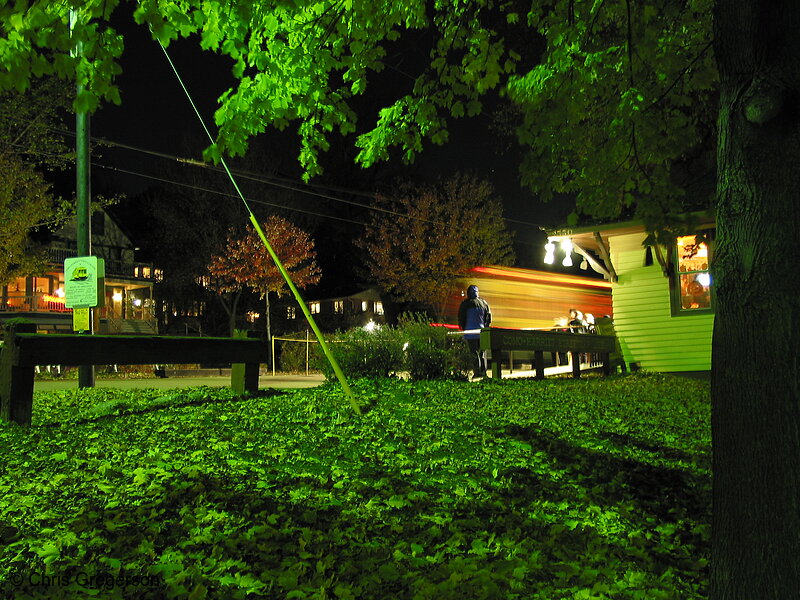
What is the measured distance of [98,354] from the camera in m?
6.82

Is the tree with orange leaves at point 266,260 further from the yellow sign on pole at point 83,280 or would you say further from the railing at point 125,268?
the yellow sign on pole at point 83,280

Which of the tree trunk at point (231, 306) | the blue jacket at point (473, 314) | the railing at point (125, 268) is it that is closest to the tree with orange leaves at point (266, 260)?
the tree trunk at point (231, 306)

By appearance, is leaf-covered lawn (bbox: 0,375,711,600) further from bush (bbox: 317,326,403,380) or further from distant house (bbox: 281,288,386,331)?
distant house (bbox: 281,288,386,331)

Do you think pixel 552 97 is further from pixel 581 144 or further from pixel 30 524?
pixel 30 524

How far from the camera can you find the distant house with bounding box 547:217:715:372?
16.2 m

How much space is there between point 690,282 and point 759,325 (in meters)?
14.3

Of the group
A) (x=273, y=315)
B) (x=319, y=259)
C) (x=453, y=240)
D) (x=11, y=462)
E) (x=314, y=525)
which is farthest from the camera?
(x=319, y=259)

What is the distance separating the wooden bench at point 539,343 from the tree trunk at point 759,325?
819 centimetres

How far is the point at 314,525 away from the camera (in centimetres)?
400

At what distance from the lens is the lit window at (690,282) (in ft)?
53.1

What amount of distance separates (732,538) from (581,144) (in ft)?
17.6

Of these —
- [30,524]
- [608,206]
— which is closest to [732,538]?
[30,524]

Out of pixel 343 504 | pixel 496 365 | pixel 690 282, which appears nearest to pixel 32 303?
pixel 496 365

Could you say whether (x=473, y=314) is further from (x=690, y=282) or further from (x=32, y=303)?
(x=32, y=303)
